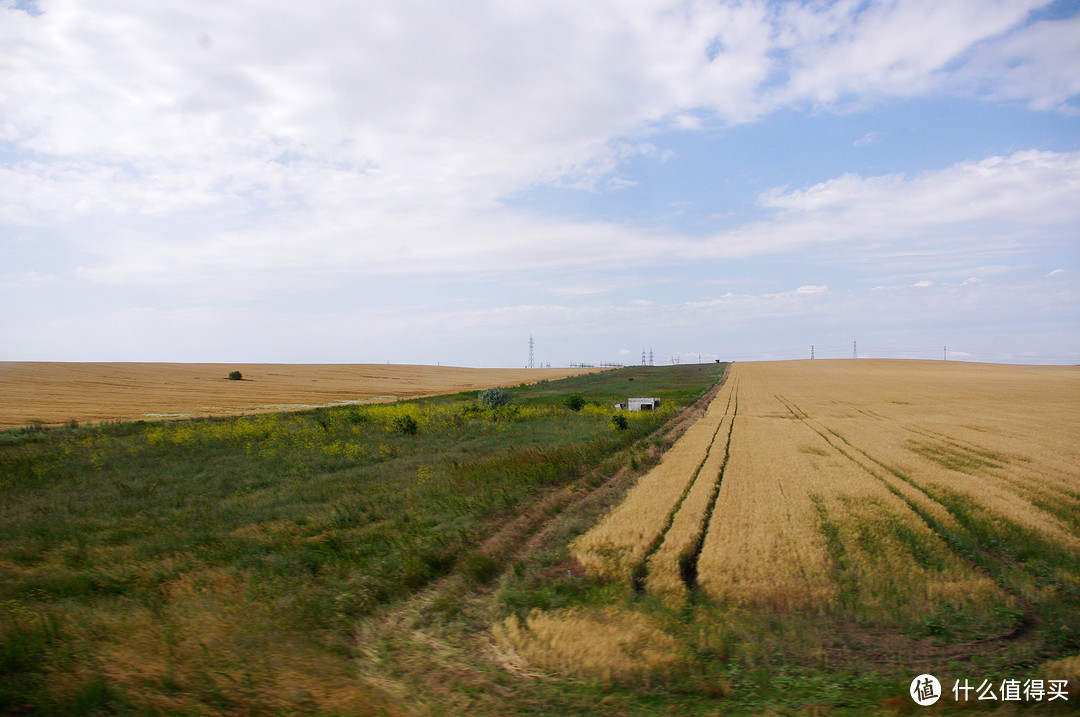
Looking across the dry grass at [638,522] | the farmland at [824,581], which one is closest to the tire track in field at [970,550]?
the farmland at [824,581]

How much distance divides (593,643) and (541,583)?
5.93ft

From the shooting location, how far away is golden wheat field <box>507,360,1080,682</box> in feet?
21.7

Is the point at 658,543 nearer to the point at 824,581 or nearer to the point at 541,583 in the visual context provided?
the point at 541,583

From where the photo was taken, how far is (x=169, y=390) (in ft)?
176

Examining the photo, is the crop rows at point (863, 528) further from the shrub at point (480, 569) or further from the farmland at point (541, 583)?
the shrub at point (480, 569)

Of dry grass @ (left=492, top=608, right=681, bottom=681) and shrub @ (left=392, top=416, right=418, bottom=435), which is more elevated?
shrub @ (left=392, top=416, right=418, bottom=435)

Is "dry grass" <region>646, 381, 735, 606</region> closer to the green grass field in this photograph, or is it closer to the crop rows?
the crop rows

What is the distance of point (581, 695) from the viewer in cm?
494

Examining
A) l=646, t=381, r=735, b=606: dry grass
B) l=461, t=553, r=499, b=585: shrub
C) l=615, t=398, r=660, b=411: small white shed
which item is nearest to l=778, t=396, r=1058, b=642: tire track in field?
l=646, t=381, r=735, b=606: dry grass

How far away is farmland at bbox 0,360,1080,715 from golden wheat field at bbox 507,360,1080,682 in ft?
0.18

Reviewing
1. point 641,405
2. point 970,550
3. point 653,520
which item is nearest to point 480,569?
point 653,520

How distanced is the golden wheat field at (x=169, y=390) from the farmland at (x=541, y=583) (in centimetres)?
2357

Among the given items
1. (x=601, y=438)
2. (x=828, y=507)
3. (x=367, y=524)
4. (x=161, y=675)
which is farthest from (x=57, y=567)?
(x=601, y=438)

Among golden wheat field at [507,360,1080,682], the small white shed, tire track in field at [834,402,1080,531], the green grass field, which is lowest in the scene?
the green grass field
